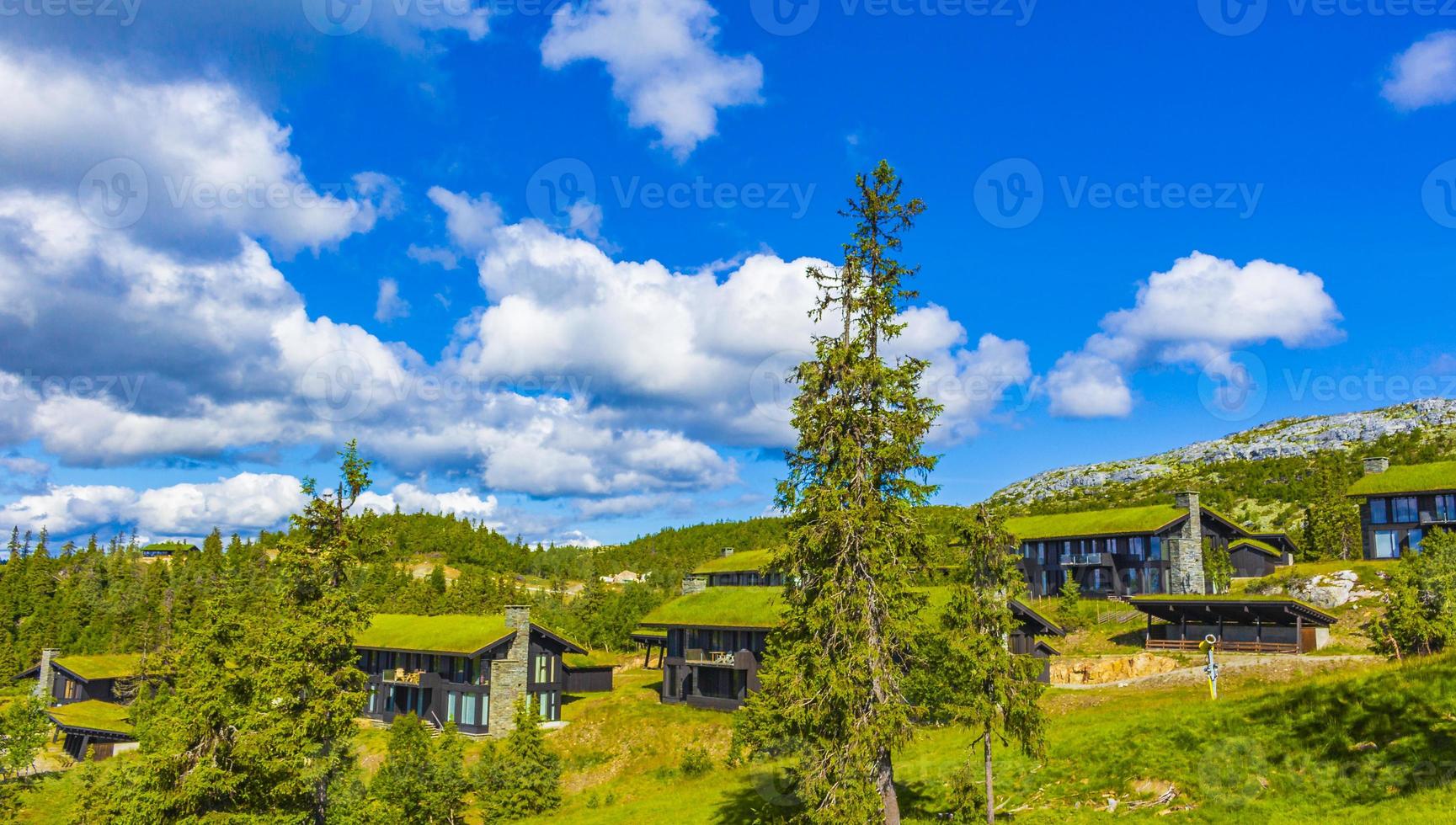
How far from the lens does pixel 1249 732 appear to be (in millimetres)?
23266

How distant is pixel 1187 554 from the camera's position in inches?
2655

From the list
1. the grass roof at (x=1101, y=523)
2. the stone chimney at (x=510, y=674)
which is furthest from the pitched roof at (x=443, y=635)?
the grass roof at (x=1101, y=523)

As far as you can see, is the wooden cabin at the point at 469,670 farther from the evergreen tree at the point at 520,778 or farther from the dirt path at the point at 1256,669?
the dirt path at the point at 1256,669

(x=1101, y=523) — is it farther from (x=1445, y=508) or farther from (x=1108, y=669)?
(x=1108, y=669)

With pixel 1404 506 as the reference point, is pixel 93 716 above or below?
below

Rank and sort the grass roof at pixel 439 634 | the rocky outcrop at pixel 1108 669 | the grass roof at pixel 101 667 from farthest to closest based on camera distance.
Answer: the grass roof at pixel 101 667 → the grass roof at pixel 439 634 → the rocky outcrop at pixel 1108 669

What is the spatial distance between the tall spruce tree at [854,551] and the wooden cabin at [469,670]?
35616 mm

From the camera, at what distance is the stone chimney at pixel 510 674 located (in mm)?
53562

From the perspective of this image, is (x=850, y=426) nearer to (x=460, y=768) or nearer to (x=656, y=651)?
(x=460, y=768)

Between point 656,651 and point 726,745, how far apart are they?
48.8 m

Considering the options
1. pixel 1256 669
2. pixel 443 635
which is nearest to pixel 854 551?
pixel 1256 669

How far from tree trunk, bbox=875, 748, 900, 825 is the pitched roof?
38.2 metres

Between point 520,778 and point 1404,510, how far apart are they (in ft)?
230

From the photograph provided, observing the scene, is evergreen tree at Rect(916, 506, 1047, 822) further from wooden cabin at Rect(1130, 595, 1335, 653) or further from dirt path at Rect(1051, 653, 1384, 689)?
wooden cabin at Rect(1130, 595, 1335, 653)
